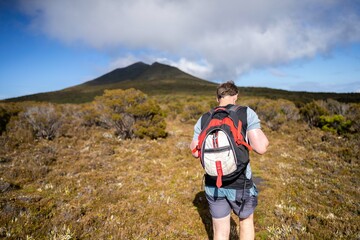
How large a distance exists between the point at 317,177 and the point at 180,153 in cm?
573


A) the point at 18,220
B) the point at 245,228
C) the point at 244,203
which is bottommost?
the point at 18,220

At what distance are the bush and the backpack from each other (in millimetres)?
11033

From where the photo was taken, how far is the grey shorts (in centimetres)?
259

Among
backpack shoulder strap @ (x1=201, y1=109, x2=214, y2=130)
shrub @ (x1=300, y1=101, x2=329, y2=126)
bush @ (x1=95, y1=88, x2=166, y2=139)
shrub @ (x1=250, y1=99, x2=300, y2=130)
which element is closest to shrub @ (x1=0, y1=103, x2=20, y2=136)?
bush @ (x1=95, y1=88, x2=166, y2=139)

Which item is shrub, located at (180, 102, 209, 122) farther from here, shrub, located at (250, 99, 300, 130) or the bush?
the bush

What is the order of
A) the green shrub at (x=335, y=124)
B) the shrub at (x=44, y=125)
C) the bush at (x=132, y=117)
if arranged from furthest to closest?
1. the green shrub at (x=335, y=124)
2. the bush at (x=132, y=117)
3. the shrub at (x=44, y=125)

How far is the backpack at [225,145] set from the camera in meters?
2.40

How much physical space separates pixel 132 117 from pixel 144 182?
7960 mm

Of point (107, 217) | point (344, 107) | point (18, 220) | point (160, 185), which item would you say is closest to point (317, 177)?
point (160, 185)

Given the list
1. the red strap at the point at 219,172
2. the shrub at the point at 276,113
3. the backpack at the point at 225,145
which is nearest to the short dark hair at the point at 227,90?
the backpack at the point at 225,145

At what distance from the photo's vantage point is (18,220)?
13.5ft

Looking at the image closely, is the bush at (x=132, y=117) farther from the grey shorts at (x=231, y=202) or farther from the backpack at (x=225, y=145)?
the backpack at (x=225, y=145)

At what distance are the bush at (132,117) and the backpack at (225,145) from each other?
1103 centimetres

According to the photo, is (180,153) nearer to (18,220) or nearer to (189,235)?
(189,235)
